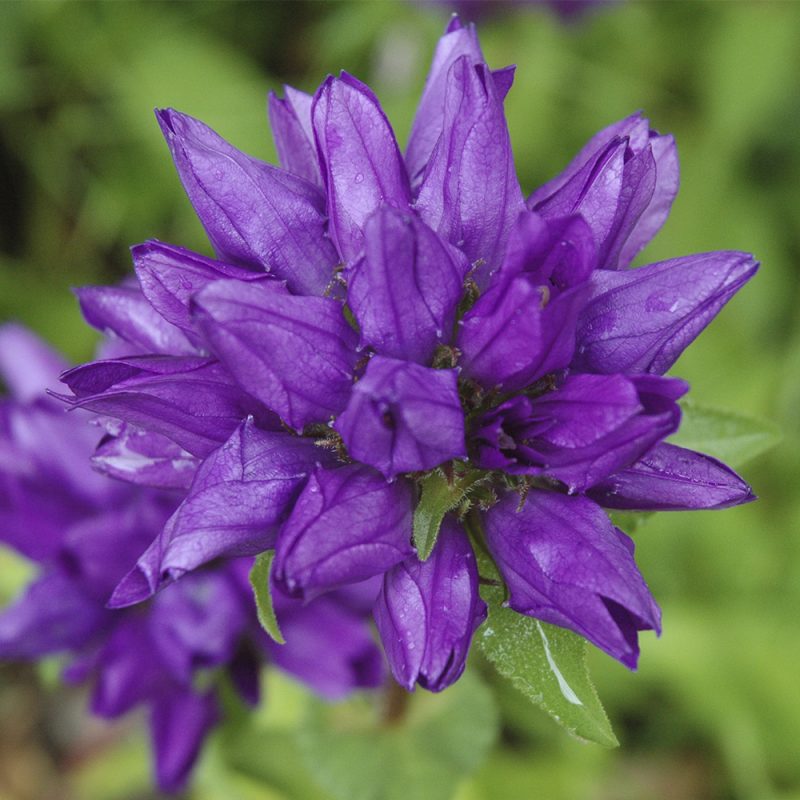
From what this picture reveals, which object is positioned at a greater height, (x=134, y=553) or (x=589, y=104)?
(x=589, y=104)

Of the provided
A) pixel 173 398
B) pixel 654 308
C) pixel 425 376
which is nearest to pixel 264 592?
pixel 173 398

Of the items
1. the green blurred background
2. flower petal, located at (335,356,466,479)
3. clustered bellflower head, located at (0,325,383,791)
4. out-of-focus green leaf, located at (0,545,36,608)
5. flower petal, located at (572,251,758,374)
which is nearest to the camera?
flower petal, located at (335,356,466,479)

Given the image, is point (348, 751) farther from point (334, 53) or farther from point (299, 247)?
point (334, 53)

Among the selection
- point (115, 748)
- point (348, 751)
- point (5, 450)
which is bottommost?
point (115, 748)

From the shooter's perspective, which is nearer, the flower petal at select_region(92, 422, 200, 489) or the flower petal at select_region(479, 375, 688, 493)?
the flower petal at select_region(479, 375, 688, 493)

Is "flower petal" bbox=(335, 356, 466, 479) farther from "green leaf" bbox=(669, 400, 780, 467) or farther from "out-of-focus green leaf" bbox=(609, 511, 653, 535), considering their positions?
"green leaf" bbox=(669, 400, 780, 467)

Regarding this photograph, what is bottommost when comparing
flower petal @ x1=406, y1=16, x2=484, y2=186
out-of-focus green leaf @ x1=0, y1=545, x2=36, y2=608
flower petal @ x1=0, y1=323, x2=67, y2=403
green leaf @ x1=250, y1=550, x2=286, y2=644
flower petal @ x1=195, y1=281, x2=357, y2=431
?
out-of-focus green leaf @ x1=0, y1=545, x2=36, y2=608

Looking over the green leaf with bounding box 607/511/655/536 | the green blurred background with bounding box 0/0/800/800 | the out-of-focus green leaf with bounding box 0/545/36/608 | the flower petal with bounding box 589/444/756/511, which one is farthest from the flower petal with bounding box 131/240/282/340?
the green blurred background with bounding box 0/0/800/800

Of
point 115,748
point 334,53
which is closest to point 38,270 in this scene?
point 334,53
